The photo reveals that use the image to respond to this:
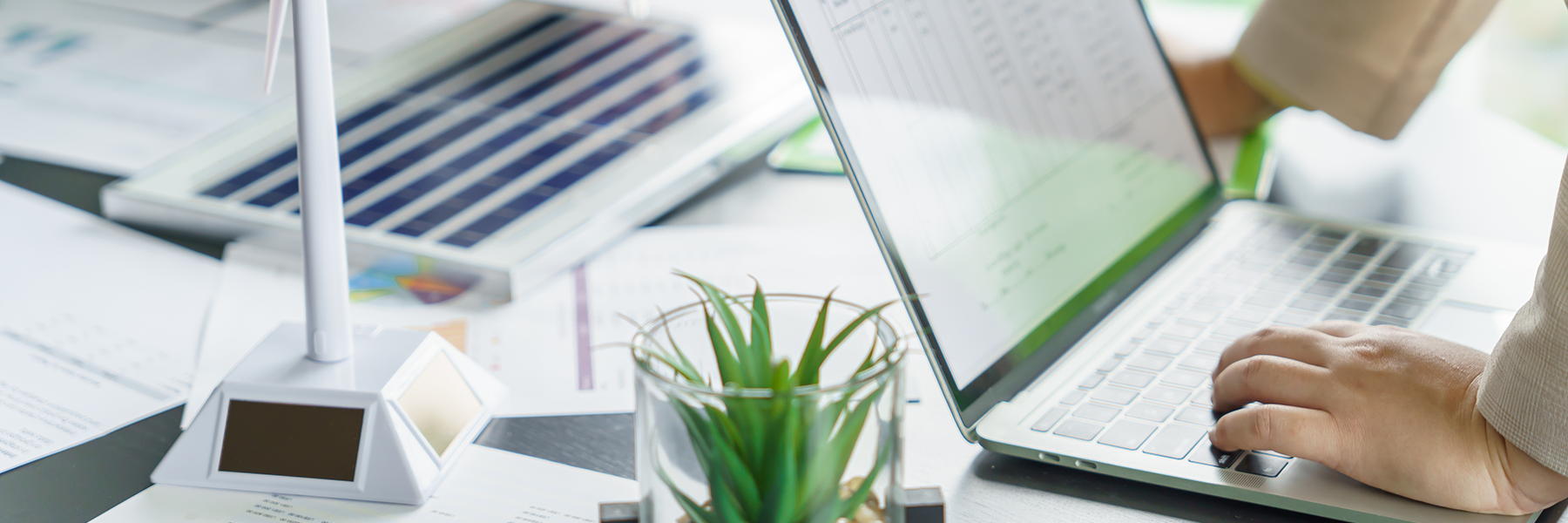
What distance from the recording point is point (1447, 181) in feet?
3.30

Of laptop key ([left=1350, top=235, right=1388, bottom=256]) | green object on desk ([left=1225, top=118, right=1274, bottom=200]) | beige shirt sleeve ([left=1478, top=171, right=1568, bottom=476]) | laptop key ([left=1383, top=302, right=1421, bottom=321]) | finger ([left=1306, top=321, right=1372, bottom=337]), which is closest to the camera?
beige shirt sleeve ([left=1478, top=171, right=1568, bottom=476])

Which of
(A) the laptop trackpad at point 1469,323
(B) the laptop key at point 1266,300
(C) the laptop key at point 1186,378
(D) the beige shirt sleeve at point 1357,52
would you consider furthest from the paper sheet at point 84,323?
(D) the beige shirt sleeve at point 1357,52

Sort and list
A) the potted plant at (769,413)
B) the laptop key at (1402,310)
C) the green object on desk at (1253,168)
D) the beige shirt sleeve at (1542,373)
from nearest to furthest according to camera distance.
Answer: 1. the potted plant at (769,413)
2. the beige shirt sleeve at (1542,373)
3. the laptop key at (1402,310)
4. the green object on desk at (1253,168)

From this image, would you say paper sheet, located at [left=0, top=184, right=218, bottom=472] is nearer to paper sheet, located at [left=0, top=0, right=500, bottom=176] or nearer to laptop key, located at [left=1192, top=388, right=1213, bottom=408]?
paper sheet, located at [left=0, top=0, right=500, bottom=176]

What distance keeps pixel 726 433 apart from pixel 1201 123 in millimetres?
727

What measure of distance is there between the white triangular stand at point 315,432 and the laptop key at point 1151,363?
1.30 feet

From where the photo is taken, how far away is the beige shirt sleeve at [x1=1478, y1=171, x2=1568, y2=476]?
515mm

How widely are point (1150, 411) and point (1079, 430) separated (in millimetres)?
48

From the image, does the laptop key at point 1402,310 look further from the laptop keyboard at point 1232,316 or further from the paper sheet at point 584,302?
the paper sheet at point 584,302

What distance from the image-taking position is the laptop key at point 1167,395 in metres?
0.61

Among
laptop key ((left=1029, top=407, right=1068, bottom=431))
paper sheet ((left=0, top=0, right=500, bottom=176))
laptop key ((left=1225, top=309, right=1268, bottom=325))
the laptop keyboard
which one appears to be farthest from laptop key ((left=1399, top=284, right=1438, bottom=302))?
paper sheet ((left=0, top=0, right=500, bottom=176))

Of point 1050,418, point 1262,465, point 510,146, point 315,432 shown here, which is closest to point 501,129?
point 510,146

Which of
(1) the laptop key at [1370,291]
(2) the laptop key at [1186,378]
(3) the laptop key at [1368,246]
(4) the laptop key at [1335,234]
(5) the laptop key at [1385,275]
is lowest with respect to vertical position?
(2) the laptop key at [1186,378]

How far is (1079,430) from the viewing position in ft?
1.91
